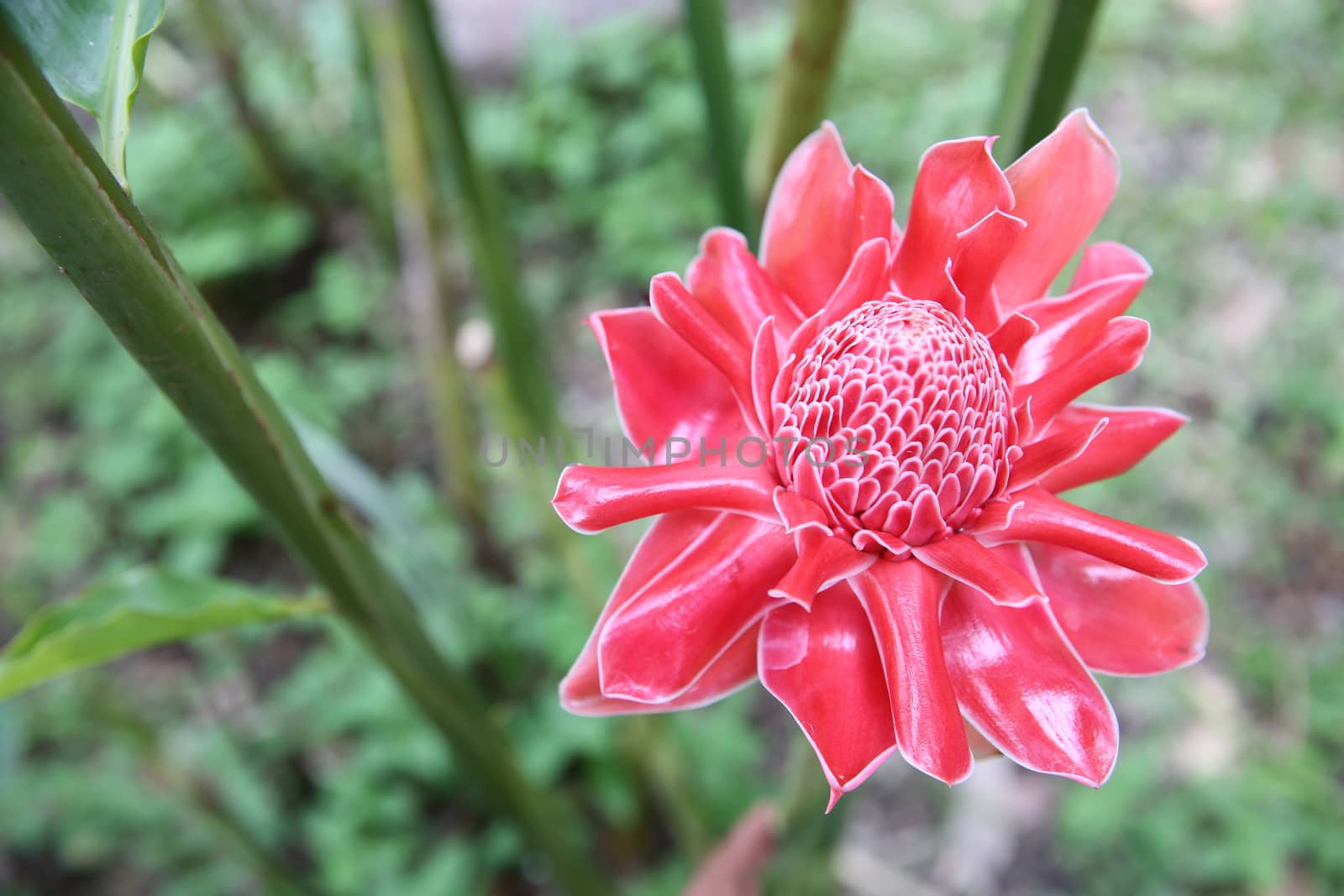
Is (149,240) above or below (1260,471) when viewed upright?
above

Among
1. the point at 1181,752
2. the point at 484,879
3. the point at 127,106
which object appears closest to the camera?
the point at 127,106

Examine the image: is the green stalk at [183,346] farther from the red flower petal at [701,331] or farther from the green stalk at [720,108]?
the green stalk at [720,108]

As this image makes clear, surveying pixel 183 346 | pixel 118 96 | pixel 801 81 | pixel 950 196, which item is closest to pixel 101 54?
pixel 118 96

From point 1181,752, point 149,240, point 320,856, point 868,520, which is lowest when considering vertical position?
point 1181,752

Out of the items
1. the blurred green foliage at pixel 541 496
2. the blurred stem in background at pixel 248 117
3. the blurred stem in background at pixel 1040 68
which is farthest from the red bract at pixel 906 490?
the blurred stem in background at pixel 248 117

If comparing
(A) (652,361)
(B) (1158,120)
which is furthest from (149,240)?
(B) (1158,120)

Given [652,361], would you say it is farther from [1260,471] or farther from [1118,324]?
[1260,471]

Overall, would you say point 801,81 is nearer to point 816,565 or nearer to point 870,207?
point 870,207
